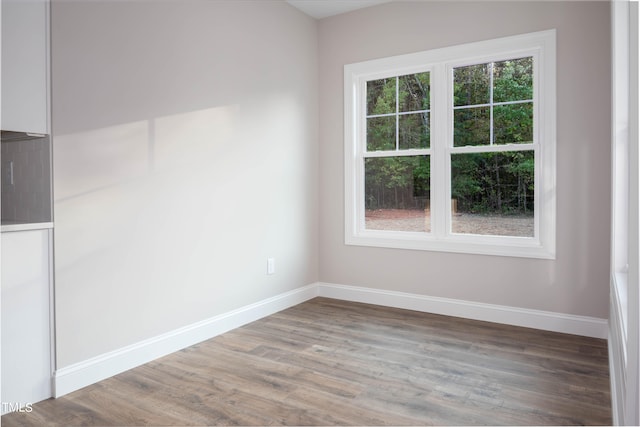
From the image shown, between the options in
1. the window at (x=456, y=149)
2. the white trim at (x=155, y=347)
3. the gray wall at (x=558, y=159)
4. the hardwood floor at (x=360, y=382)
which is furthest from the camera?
the window at (x=456, y=149)

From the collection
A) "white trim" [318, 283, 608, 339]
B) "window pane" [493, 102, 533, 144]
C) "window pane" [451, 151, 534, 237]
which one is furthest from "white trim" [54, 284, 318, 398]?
"window pane" [493, 102, 533, 144]

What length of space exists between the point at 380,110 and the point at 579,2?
5.78 feet

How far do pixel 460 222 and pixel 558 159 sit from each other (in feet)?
2.98

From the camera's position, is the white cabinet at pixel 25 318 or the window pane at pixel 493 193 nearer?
the white cabinet at pixel 25 318

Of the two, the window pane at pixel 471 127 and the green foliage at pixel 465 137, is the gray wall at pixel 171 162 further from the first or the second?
the window pane at pixel 471 127

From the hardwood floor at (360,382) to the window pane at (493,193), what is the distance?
0.82 meters

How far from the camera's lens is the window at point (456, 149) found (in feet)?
11.7

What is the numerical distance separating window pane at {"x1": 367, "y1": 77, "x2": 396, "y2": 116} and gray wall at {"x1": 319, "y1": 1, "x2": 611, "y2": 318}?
257mm

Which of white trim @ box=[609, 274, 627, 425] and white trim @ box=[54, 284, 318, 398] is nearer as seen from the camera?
white trim @ box=[609, 274, 627, 425]

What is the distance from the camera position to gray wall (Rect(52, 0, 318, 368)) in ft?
8.33

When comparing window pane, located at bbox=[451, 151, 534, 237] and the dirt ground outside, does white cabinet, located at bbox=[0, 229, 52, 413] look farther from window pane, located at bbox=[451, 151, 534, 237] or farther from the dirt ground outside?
window pane, located at bbox=[451, 151, 534, 237]

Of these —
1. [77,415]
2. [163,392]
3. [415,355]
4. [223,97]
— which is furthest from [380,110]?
[77,415]

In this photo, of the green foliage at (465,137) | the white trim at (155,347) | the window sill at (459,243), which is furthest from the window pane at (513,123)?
the white trim at (155,347)

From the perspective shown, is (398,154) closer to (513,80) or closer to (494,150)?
(494,150)
